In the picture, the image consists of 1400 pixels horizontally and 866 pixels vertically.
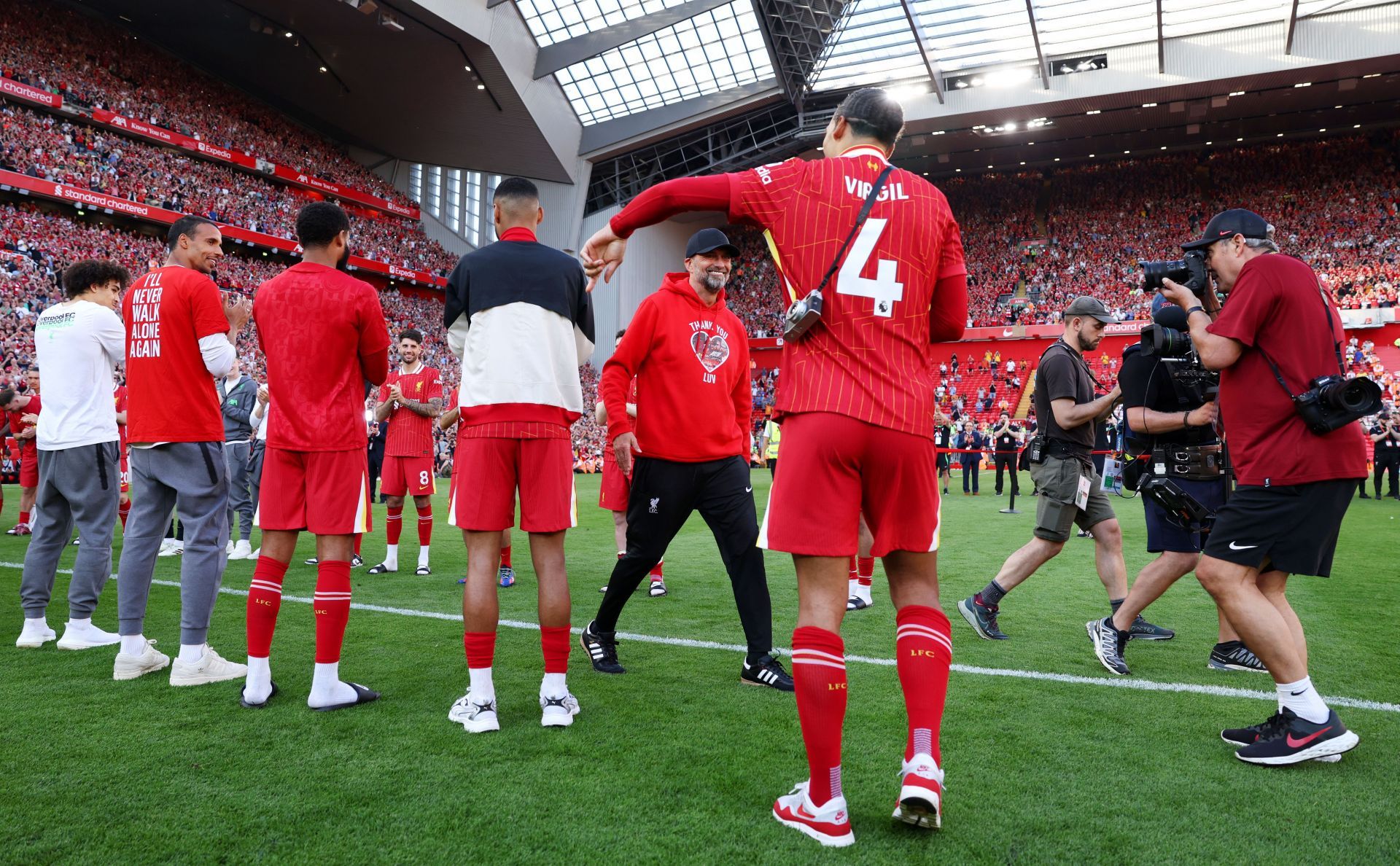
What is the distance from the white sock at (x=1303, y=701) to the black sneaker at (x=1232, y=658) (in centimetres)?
133

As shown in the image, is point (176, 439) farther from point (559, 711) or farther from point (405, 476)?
point (405, 476)

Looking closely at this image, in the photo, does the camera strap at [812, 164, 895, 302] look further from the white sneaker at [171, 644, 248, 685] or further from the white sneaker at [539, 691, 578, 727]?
the white sneaker at [171, 644, 248, 685]

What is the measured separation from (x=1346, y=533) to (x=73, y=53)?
42.5m

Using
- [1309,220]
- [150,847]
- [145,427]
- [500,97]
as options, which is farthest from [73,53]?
[1309,220]

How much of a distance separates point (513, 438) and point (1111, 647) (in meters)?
3.01

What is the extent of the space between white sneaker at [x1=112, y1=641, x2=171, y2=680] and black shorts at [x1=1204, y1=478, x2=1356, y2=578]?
4.50 metres

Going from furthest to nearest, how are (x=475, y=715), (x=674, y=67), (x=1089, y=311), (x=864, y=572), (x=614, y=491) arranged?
(x=674, y=67)
(x=614, y=491)
(x=864, y=572)
(x=1089, y=311)
(x=475, y=715)

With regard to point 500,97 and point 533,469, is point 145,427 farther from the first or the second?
point 500,97

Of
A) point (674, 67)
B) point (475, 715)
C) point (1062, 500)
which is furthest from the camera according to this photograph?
point (674, 67)

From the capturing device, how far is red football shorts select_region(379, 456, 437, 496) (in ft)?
23.9

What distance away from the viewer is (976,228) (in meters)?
A: 41.9

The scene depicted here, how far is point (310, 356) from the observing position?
11.5 feet

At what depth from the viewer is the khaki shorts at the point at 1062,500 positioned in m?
4.74

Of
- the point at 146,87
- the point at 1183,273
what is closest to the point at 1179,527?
the point at 1183,273
